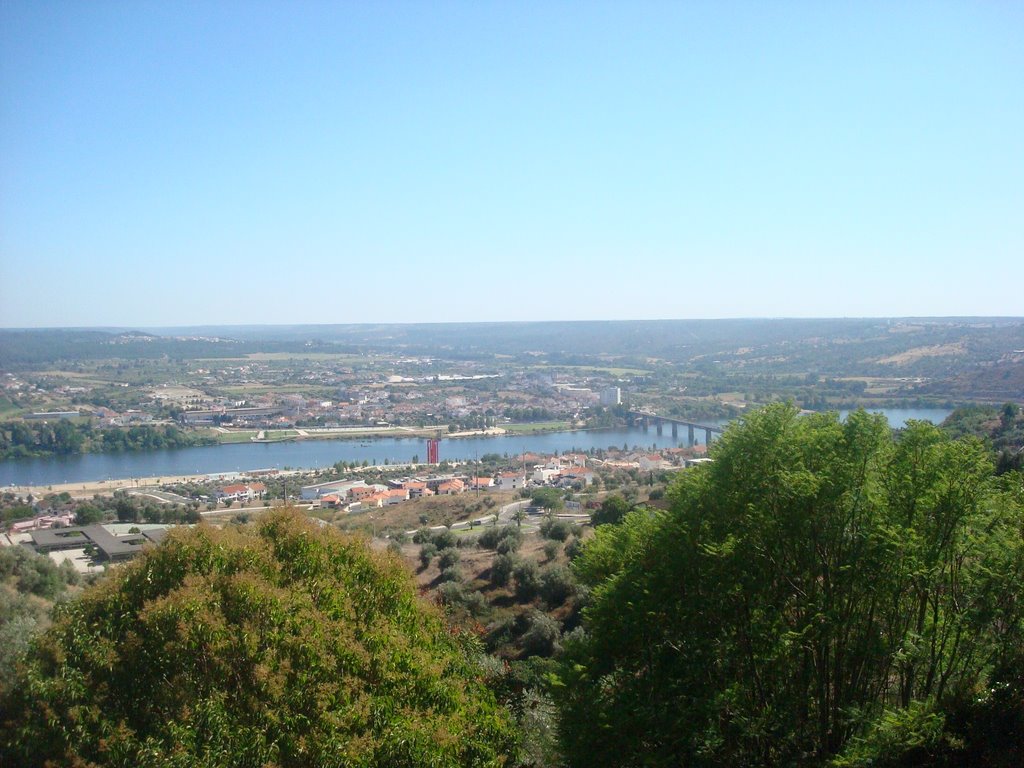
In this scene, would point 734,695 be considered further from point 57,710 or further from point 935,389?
point 935,389

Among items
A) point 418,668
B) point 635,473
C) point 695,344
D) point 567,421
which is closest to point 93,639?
point 418,668

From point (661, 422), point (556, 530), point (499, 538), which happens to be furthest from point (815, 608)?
point (661, 422)

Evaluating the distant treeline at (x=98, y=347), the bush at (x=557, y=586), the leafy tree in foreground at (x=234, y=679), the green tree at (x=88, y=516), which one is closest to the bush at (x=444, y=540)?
the bush at (x=557, y=586)

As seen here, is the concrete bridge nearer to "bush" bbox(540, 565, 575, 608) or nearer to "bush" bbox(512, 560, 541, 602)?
"bush" bbox(512, 560, 541, 602)

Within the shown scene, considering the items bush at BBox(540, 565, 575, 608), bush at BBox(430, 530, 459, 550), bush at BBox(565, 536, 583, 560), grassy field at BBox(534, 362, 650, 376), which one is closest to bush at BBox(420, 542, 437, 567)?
bush at BBox(430, 530, 459, 550)

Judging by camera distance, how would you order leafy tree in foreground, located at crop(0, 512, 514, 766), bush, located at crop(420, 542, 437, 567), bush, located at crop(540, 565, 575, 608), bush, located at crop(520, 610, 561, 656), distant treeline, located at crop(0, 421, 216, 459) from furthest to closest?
distant treeline, located at crop(0, 421, 216, 459), bush, located at crop(420, 542, 437, 567), bush, located at crop(540, 565, 575, 608), bush, located at crop(520, 610, 561, 656), leafy tree in foreground, located at crop(0, 512, 514, 766)

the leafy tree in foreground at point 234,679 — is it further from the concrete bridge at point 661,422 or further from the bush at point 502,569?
the concrete bridge at point 661,422

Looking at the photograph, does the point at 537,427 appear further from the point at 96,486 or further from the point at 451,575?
the point at 451,575
